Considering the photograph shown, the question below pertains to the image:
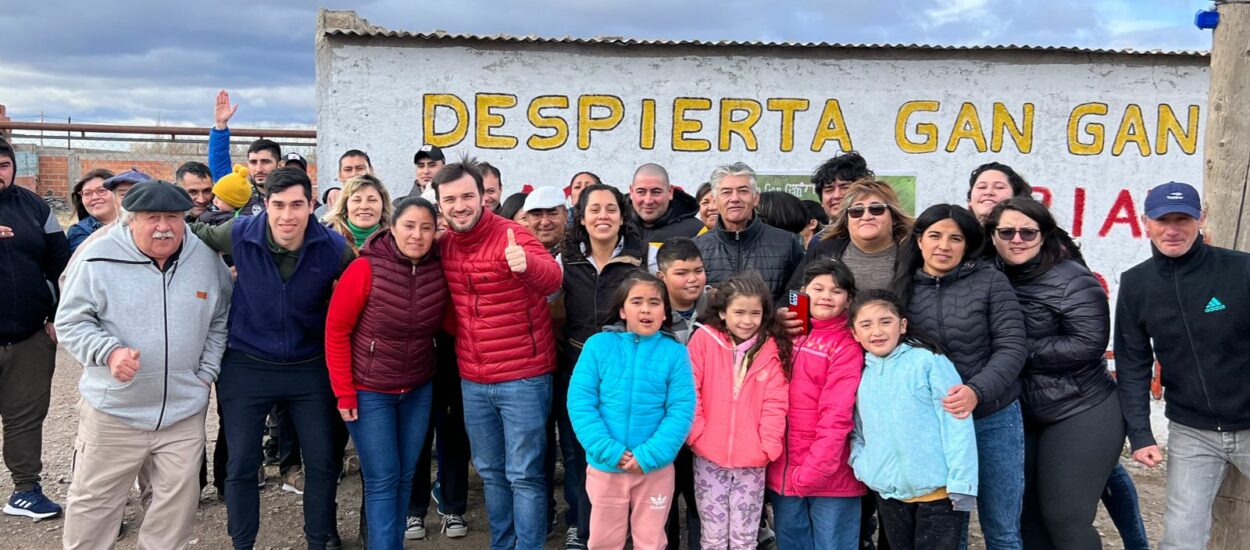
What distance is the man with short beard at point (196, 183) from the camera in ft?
16.1

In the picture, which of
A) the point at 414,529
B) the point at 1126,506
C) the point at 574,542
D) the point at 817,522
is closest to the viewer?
the point at 817,522

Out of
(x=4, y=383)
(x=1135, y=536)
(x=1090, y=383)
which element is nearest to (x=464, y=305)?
(x=1090, y=383)

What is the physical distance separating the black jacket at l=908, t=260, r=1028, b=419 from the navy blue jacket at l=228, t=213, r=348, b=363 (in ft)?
8.30

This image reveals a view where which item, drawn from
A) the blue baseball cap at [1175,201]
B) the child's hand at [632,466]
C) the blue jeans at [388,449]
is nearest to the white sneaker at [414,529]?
the blue jeans at [388,449]

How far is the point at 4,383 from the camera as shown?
4586 mm

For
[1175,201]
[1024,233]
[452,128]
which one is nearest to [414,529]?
[452,128]

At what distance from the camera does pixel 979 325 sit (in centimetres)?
320

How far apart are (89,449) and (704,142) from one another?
4484 millimetres

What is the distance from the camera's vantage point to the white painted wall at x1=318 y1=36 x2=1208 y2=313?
6.33 metres

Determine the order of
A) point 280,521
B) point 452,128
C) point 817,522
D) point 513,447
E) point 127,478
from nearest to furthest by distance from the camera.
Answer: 1. point 817,522
2. point 127,478
3. point 513,447
4. point 280,521
5. point 452,128

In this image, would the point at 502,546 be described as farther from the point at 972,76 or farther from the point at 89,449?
the point at 972,76

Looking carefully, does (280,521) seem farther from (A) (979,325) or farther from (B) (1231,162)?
(B) (1231,162)

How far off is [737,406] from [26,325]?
391 cm

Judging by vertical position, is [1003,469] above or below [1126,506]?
above
